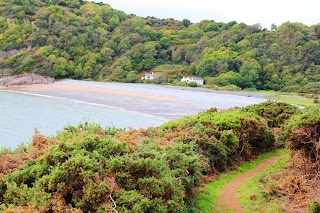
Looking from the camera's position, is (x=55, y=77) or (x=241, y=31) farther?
(x=241, y=31)

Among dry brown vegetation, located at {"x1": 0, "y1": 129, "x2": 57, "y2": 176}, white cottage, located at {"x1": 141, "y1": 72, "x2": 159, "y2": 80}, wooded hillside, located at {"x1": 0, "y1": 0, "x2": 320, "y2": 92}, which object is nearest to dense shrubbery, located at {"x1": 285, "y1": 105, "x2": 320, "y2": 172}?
dry brown vegetation, located at {"x1": 0, "y1": 129, "x2": 57, "y2": 176}

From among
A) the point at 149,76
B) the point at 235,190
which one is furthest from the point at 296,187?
the point at 149,76

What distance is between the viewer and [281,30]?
81.7 metres

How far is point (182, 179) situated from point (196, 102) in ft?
117

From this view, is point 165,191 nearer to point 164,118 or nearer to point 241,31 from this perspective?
point 164,118

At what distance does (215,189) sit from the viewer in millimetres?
12586

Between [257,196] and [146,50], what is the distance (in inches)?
3141

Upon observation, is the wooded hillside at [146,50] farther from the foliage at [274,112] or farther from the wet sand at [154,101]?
the foliage at [274,112]

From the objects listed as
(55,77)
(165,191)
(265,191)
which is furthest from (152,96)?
(165,191)

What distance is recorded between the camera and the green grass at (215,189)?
35.0ft

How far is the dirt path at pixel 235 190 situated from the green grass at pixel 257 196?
17cm

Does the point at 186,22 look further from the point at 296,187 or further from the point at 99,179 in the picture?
the point at 99,179

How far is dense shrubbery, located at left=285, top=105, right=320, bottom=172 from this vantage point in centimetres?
1188

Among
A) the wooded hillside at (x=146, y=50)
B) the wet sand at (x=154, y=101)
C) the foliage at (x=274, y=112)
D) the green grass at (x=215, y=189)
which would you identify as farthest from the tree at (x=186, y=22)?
the green grass at (x=215, y=189)
